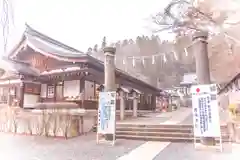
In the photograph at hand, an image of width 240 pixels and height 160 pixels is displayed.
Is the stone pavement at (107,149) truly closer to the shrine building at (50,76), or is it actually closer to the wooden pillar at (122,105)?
the wooden pillar at (122,105)

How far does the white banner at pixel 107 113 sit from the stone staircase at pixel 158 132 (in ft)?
0.30

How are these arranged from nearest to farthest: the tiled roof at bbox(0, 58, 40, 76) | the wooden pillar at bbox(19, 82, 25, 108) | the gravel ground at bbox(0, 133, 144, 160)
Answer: the gravel ground at bbox(0, 133, 144, 160) → the wooden pillar at bbox(19, 82, 25, 108) → the tiled roof at bbox(0, 58, 40, 76)

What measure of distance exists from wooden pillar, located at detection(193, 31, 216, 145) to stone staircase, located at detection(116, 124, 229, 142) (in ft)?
1.39

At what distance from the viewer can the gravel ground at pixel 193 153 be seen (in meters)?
1.68

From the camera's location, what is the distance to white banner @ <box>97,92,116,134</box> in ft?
7.35

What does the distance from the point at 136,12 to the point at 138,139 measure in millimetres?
1252

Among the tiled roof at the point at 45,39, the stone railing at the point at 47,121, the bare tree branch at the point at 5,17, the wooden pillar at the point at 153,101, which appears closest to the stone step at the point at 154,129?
the wooden pillar at the point at 153,101

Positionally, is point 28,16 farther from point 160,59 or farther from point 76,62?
point 160,59

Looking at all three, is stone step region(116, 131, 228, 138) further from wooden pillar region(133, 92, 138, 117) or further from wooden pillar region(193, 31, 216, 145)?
wooden pillar region(193, 31, 216, 145)

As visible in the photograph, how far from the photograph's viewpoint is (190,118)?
191cm

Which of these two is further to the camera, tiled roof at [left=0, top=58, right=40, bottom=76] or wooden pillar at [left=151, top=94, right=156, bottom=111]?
tiled roof at [left=0, top=58, right=40, bottom=76]

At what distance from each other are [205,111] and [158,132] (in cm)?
49

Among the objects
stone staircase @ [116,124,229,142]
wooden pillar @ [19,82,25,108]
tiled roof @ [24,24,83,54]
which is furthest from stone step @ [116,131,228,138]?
wooden pillar @ [19,82,25,108]

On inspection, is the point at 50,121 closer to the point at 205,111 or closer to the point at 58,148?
the point at 58,148
